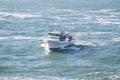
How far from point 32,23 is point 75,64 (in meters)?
48.6

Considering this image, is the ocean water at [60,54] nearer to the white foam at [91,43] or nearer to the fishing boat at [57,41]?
the white foam at [91,43]

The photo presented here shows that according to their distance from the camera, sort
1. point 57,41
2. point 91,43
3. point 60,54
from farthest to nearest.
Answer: point 91,43 → point 57,41 → point 60,54

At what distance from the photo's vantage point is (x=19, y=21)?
117812 millimetres

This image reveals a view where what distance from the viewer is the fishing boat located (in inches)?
3007

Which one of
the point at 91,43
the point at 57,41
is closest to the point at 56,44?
the point at 57,41

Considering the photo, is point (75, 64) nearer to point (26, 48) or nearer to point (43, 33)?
point (26, 48)

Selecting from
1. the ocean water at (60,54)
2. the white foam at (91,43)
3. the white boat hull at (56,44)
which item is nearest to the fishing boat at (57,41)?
the white boat hull at (56,44)

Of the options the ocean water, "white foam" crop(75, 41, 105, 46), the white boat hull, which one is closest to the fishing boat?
the white boat hull

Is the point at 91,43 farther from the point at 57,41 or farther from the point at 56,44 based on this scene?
the point at 56,44

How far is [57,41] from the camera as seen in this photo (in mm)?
76938

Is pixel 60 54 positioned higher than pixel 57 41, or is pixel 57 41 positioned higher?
pixel 57 41

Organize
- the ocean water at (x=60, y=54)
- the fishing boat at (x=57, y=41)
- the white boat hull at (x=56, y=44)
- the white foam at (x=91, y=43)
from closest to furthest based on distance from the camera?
the ocean water at (x=60, y=54), the white boat hull at (x=56, y=44), the fishing boat at (x=57, y=41), the white foam at (x=91, y=43)

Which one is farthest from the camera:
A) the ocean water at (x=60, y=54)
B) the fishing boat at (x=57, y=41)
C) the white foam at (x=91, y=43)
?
the white foam at (x=91, y=43)

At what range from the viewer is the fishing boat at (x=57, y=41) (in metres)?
76.4
